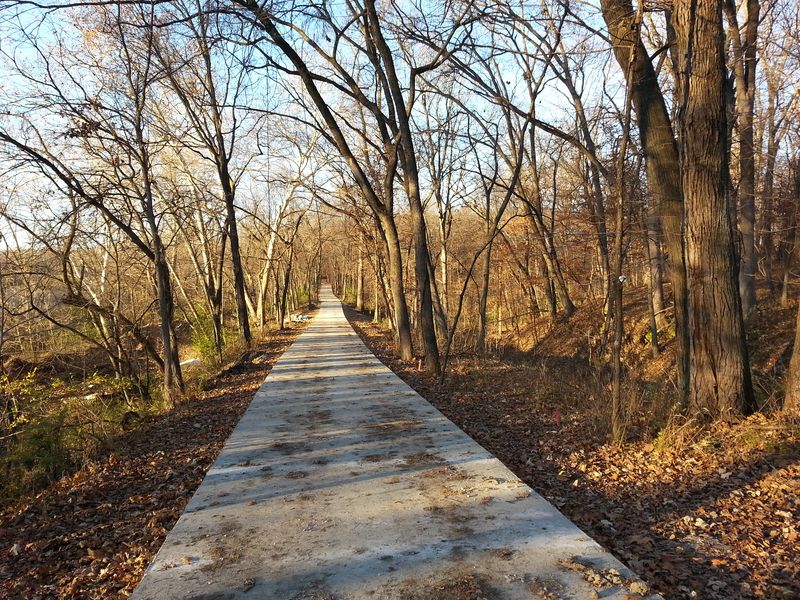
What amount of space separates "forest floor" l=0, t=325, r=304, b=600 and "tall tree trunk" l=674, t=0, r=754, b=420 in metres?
5.23

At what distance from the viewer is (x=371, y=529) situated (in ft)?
11.9

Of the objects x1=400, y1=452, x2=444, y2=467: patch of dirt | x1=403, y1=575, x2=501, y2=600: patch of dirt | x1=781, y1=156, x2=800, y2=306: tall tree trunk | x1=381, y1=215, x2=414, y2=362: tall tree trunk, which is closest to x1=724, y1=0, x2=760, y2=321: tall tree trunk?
x1=781, y1=156, x2=800, y2=306: tall tree trunk

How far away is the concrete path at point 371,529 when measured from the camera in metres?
2.92

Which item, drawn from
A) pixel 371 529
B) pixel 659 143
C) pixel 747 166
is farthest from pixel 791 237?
pixel 371 529

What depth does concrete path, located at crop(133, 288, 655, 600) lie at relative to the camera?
292 cm

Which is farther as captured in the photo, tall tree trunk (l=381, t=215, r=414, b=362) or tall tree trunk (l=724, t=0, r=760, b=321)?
tall tree trunk (l=381, t=215, r=414, b=362)

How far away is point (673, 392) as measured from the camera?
677 cm

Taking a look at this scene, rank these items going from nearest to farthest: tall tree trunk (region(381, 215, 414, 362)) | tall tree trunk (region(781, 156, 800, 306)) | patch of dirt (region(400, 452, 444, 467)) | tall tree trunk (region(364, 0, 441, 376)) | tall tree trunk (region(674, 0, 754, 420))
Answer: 1. patch of dirt (region(400, 452, 444, 467))
2. tall tree trunk (region(674, 0, 754, 420))
3. tall tree trunk (region(364, 0, 441, 376))
4. tall tree trunk (region(381, 215, 414, 362))
5. tall tree trunk (region(781, 156, 800, 306))

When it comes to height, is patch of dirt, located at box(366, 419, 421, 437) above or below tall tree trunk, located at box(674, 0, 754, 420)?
below

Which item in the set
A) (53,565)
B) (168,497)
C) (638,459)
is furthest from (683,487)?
(53,565)

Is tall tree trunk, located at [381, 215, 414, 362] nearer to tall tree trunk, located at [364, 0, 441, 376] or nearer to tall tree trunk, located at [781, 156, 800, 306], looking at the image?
tall tree trunk, located at [364, 0, 441, 376]

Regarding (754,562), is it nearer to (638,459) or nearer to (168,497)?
(638,459)

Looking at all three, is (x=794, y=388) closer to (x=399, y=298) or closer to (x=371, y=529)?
(x=371, y=529)

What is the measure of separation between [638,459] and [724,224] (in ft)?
8.56
